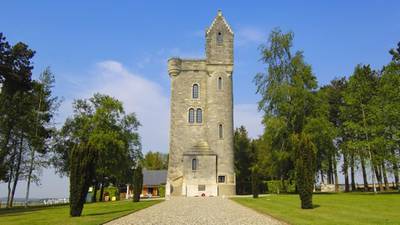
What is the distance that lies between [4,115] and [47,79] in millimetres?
7417

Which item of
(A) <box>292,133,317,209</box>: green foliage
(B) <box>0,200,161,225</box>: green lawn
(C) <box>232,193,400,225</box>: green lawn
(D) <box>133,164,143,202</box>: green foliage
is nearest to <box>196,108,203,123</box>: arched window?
(D) <box>133,164,143,202</box>: green foliage

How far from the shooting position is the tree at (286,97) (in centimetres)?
3956

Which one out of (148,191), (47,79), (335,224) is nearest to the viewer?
(335,224)

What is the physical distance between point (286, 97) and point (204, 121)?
33.6ft

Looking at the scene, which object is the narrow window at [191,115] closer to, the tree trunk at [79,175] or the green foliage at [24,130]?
the green foliage at [24,130]

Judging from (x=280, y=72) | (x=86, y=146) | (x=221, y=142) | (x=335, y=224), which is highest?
(x=280, y=72)

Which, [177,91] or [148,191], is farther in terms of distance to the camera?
[148,191]

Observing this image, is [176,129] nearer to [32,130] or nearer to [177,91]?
[177,91]

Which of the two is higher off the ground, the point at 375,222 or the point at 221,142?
the point at 221,142

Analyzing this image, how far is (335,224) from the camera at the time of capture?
13.5 meters

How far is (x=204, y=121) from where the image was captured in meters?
46.2

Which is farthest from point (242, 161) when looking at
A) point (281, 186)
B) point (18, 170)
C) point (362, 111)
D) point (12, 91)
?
point (12, 91)

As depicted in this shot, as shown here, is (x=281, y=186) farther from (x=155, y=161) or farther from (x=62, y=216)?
(x=155, y=161)

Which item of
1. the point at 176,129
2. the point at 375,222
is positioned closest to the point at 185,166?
the point at 176,129
